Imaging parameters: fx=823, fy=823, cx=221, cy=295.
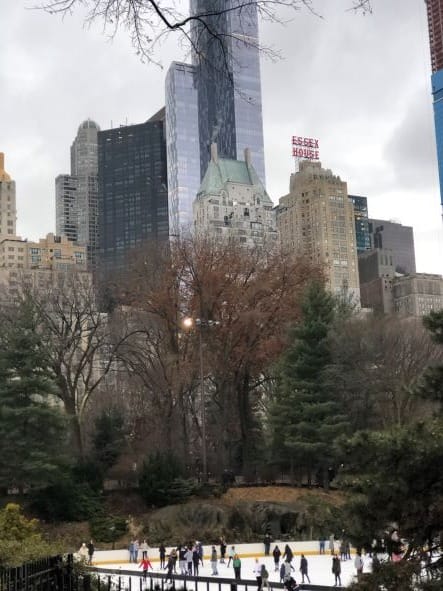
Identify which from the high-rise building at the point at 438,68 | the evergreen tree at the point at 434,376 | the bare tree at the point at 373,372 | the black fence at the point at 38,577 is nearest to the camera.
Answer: the black fence at the point at 38,577

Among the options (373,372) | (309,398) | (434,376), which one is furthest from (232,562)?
(434,376)

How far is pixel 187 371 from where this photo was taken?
43.5 m

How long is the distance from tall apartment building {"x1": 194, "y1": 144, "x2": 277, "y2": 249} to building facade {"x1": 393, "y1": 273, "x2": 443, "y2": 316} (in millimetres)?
33485

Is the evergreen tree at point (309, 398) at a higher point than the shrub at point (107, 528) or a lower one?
higher

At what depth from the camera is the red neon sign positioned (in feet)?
551

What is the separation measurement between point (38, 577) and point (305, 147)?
167471mm

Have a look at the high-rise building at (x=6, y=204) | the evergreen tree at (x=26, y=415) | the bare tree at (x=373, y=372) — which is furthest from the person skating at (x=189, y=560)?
the high-rise building at (x=6, y=204)

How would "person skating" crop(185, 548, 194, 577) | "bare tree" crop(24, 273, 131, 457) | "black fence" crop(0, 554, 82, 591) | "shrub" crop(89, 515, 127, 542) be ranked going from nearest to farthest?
"black fence" crop(0, 554, 82, 591)
"person skating" crop(185, 548, 194, 577)
"shrub" crop(89, 515, 127, 542)
"bare tree" crop(24, 273, 131, 457)

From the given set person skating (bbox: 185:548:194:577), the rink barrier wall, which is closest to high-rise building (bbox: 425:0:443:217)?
the rink barrier wall

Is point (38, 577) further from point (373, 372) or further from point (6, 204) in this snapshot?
point (6, 204)

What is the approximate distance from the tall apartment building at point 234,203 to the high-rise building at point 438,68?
147 feet

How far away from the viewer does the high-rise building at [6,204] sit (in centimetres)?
17975

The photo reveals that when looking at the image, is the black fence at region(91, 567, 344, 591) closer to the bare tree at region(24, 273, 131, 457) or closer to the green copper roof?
the bare tree at region(24, 273, 131, 457)

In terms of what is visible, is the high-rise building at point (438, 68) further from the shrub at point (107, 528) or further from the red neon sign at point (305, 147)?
the shrub at point (107, 528)
